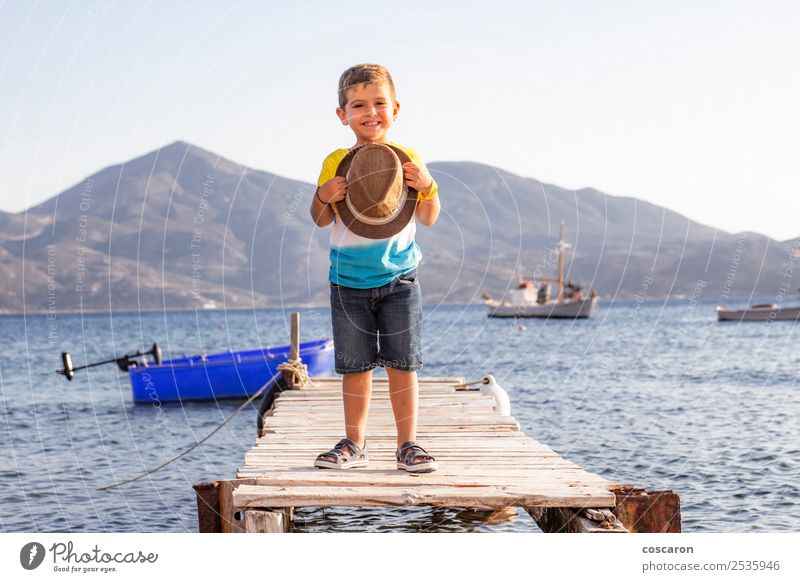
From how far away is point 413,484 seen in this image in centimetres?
541

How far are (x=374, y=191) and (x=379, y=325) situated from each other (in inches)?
34.6

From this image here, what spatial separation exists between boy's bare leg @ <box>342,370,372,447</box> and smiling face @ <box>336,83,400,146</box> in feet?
4.85

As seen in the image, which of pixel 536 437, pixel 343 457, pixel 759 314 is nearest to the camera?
pixel 343 457

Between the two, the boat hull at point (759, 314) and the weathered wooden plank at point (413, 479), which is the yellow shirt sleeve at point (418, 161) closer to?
the weathered wooden plank at point (413, 479)

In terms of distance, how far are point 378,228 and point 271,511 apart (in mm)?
1777

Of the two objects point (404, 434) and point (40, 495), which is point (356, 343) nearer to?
point (404, 434)

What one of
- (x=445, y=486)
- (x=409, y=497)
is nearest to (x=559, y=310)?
(x=445, y=486)

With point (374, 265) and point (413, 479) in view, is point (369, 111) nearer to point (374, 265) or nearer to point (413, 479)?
point (374, 265)

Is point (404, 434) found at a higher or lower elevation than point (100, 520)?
higher

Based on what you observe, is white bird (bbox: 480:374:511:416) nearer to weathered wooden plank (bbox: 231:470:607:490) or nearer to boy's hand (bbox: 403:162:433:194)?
weathered wooden plank (bbox: 231:470:607:490)

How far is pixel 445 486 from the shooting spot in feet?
17.6

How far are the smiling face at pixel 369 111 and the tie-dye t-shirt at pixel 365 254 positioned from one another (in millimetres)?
144

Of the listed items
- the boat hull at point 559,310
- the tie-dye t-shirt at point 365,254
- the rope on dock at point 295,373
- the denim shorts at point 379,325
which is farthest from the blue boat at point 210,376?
the boat hull at point 559,310
